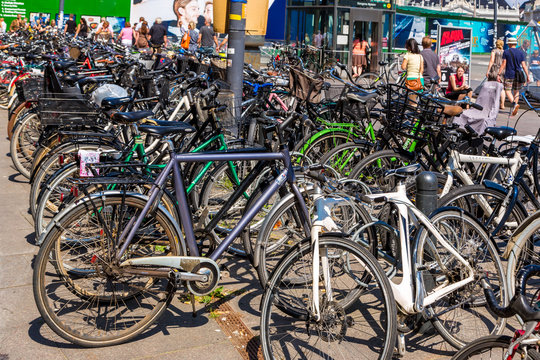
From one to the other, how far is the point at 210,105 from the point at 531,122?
1040cm

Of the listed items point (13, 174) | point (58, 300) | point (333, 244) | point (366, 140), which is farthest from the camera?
point (13, 174)

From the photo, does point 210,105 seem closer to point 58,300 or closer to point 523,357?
point 58,300

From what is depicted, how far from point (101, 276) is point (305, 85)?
381 centimetres

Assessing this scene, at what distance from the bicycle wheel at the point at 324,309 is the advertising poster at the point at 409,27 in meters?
27.6

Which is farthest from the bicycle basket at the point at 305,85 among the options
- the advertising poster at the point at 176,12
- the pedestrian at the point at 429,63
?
the advertising poster at the point at 176,12

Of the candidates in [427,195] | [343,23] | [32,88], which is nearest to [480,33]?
[343,23]

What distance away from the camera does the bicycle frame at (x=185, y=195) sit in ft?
11.9

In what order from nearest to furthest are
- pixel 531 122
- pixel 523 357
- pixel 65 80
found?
pixel 523 357, pixel 65 80, pixel 531 122

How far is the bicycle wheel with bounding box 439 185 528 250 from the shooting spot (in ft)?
13.9

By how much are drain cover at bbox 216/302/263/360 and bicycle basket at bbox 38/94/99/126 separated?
244cm

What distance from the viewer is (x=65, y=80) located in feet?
22.9

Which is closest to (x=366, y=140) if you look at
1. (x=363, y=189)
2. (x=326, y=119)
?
(x=326, y=119)

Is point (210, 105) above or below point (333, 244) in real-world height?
above

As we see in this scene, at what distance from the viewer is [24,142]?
24.4ft
